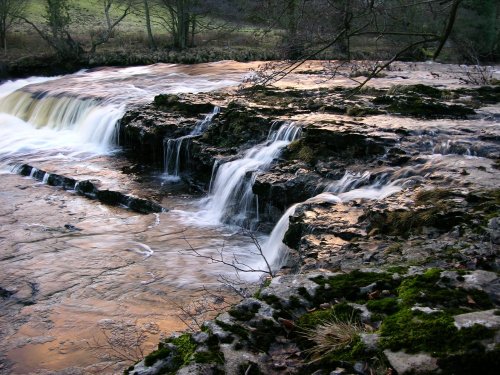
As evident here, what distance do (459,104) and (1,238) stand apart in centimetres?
1104

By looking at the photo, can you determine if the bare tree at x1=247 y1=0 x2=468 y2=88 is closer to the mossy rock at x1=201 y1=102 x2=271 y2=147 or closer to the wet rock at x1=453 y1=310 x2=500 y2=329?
the mossy rock at x1=201 y1=102 x2=271 y2=147

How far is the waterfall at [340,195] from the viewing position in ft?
29.3

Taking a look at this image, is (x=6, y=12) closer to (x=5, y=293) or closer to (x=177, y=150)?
(x=177, y=150)

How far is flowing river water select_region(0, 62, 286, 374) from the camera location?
7125 millimetres

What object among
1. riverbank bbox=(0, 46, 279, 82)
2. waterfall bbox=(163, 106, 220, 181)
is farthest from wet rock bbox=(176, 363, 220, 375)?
riverbank bbox=(0, 46, 279, 82)

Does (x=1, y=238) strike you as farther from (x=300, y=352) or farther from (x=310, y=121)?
(x=300, y=352)

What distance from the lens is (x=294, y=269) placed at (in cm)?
710

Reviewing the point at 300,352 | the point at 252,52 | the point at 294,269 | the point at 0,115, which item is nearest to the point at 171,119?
the point at 294,269

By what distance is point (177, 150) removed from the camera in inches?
568

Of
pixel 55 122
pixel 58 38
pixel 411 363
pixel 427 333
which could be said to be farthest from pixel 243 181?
pixel 58 38

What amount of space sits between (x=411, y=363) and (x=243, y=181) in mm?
8718

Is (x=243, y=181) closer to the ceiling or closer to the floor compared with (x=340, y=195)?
closer to the floor

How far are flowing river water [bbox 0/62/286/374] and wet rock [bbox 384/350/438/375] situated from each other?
13.2 ft

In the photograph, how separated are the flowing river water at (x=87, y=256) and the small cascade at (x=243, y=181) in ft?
0.69
